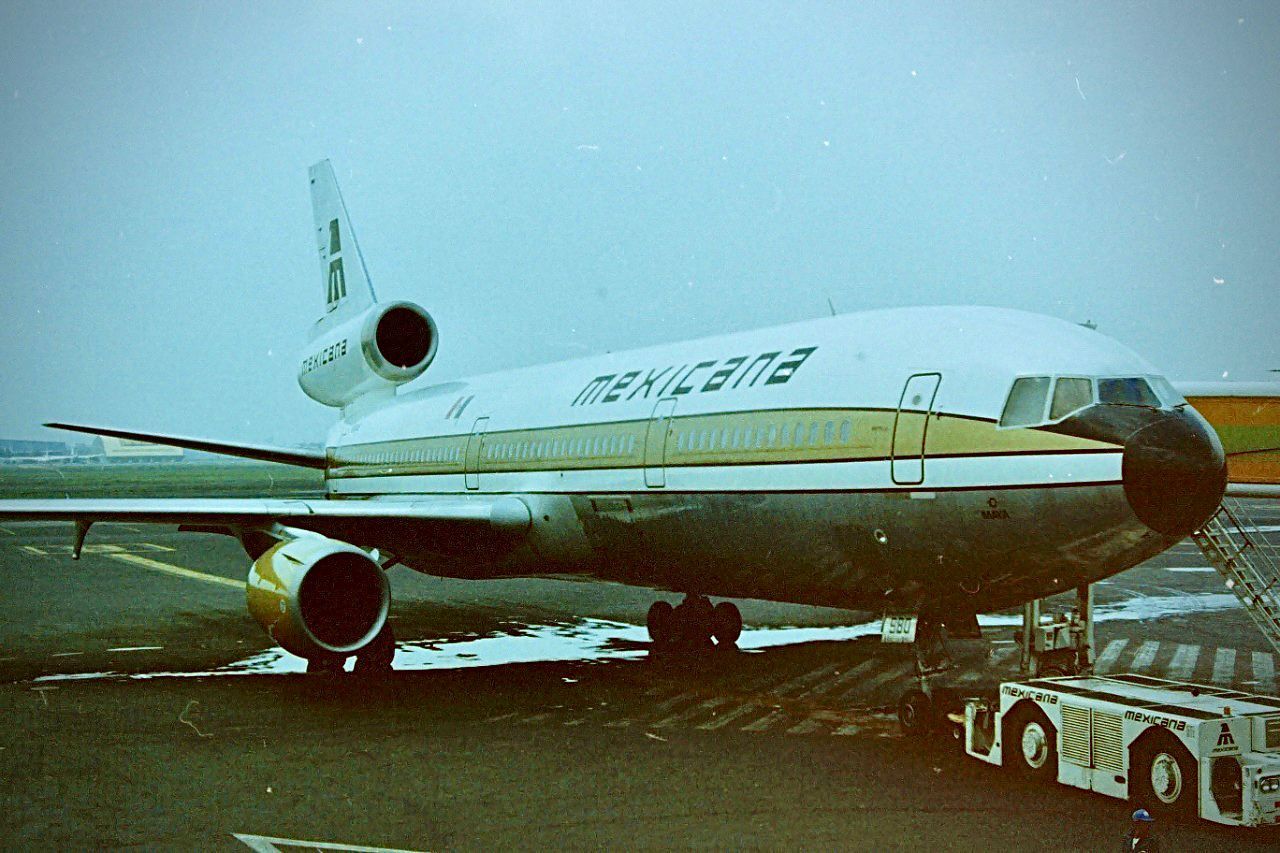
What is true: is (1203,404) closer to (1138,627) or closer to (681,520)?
(1138,627)

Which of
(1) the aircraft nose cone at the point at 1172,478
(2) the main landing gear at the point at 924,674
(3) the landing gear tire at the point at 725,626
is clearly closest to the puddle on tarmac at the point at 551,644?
(3) the landing gear tire at the point at 725,626

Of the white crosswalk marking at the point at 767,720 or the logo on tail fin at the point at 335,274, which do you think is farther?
the logo on tail fin at the point at 335,274

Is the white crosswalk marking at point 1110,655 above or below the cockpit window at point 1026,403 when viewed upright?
below

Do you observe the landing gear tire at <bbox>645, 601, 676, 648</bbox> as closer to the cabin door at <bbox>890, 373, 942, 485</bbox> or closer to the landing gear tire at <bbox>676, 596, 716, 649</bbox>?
the landing gear tire at <bbox>676, 596, 716, 649</bbox>

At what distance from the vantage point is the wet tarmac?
24.9 ft

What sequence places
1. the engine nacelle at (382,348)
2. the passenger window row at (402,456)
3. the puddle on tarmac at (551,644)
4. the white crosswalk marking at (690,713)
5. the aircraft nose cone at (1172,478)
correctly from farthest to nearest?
the engine nacelle at (382,348), the passenger window row at (402,456), the puddle on tarmac at (551,644), the white crosswalk marking at (690,713), the aircraft nose cone at (1172,478)

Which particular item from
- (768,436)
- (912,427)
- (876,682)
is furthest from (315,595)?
(912,427)

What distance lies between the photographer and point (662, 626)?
16.0 m

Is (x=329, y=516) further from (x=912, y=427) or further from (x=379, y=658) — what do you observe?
(x=912, y=427)

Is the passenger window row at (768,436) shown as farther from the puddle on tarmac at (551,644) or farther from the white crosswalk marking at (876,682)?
the puddle on tarmac at (551,644)

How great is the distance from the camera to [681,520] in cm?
1202

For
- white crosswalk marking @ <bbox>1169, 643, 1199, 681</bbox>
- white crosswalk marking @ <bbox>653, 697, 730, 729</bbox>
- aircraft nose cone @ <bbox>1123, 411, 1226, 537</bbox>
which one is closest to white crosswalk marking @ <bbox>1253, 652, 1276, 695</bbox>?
white crosswalk marking @ <bbox>1169, 643, 1199, 681</bbox>

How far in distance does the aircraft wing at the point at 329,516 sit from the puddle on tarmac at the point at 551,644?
1.60m

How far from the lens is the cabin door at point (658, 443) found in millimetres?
12359
